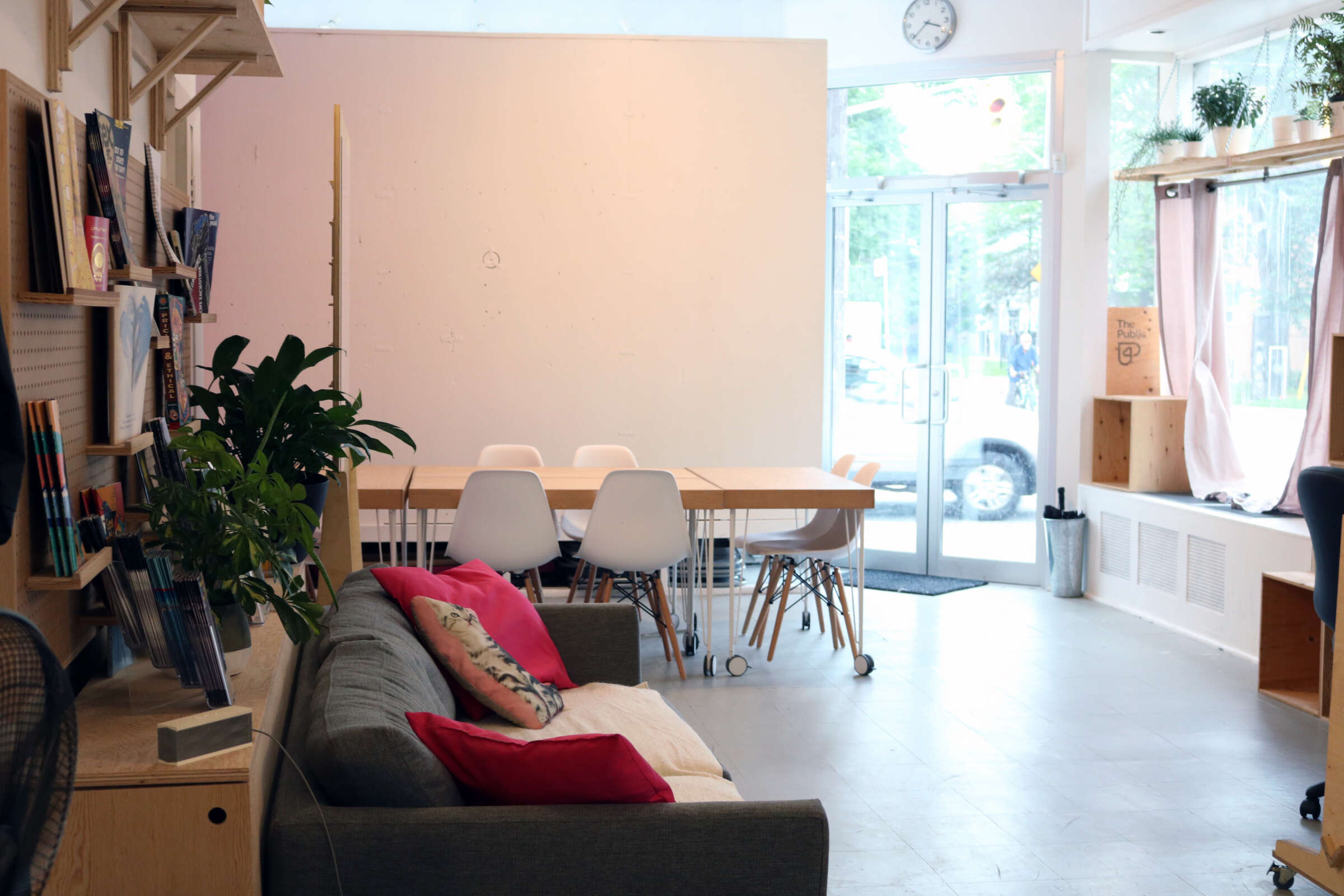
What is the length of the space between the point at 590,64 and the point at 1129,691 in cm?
440

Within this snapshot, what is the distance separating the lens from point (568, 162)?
6559 mm

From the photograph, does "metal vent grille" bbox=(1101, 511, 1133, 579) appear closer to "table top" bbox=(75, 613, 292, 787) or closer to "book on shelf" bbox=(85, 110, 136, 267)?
"table top" bbox=(75, 613, 292, 787)

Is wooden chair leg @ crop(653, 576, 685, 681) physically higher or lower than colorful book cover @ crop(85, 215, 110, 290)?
lower

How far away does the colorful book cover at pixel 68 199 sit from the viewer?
6.03 feet

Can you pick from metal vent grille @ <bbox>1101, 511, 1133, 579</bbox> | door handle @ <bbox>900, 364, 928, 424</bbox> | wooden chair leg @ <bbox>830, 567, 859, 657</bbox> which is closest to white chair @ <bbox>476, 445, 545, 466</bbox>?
wooden chair leg @ <bbox>830, 567, 859, 657</bbox>

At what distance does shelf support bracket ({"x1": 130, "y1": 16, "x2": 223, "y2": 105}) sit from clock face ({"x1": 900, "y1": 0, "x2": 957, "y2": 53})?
5091 millimetres

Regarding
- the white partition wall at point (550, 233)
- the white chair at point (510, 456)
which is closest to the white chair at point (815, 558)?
the white chair at point (510, 456)

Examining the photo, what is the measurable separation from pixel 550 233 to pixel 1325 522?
434 centimetres

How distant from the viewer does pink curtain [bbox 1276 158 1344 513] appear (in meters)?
5.04

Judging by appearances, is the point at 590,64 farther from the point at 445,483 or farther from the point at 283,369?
the point at 283,369

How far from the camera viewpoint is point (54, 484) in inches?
72.1

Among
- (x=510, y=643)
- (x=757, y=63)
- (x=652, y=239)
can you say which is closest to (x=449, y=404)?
(x=652, y=239)

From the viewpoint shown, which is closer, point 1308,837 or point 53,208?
point 53,208

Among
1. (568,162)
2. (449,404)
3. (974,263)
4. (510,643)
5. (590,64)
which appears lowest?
(510,643)
